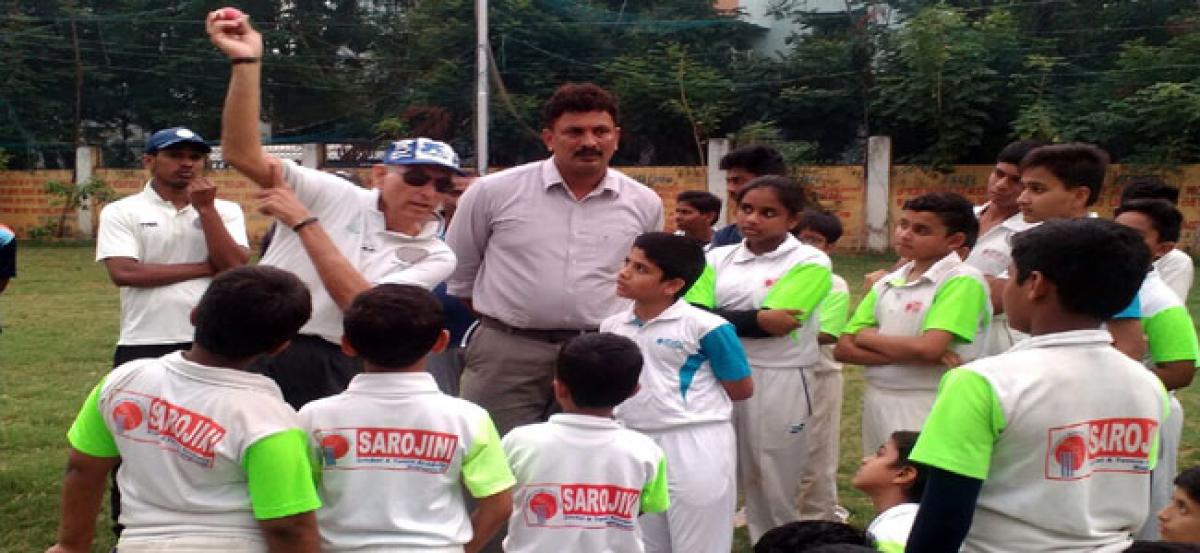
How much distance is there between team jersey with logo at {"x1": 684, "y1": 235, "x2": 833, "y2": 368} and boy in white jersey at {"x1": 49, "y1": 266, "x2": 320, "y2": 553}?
2.42m

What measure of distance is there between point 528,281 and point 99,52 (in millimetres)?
31951

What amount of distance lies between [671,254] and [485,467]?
54.6 inches

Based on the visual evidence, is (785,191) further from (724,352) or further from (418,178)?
(418,178)

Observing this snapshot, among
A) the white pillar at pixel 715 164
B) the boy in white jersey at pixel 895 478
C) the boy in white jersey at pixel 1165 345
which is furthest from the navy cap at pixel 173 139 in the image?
the white pillar at pixel 715 164

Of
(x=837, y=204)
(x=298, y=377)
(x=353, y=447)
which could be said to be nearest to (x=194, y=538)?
(x=353, y=447)

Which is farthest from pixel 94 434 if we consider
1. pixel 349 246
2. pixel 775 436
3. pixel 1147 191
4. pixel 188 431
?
pixel 1147 191

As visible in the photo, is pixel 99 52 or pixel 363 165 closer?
pixel 363 165

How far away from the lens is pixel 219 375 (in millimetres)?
2863

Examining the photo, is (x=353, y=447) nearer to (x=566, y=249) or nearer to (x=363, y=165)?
(x=566, y=249)

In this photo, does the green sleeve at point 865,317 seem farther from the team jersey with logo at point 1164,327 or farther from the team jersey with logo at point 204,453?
the team jersey with logo at point 204,453

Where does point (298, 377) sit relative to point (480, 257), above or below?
below

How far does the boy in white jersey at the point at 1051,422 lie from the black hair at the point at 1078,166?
1696 millimetres

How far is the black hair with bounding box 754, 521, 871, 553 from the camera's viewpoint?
2865 millimetres

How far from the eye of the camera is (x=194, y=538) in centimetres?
279
